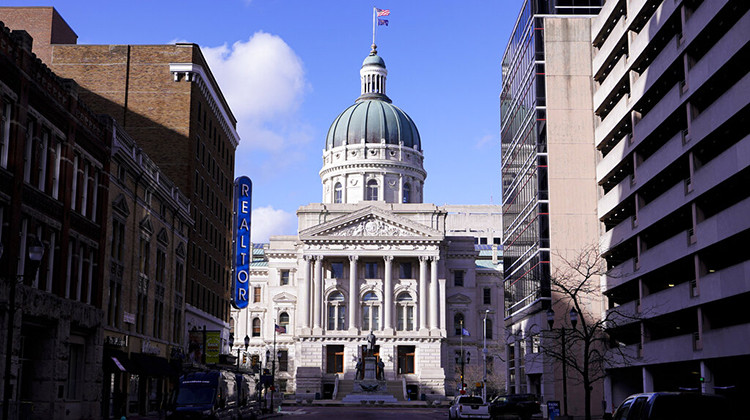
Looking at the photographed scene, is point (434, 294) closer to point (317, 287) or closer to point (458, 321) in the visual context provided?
point (458, 321)

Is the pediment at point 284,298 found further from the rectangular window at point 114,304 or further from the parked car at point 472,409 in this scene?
the rectangular window at point 114,304

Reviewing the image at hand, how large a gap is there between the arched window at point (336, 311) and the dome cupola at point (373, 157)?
2714 cm

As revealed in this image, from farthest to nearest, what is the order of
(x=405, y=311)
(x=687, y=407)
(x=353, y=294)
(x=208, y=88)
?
(x=405, y=311), (x=353, y=294), (x=208, y=88), (x=687, y=407)

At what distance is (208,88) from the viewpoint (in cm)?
7019

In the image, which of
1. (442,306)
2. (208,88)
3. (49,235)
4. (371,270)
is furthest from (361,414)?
(371,270)

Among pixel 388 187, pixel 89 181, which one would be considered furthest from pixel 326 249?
pixel 89 181

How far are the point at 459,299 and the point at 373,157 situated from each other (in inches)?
1170

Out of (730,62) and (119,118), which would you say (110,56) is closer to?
(119,118)

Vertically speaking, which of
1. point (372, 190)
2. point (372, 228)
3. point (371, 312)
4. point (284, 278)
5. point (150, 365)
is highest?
point (372, 190)

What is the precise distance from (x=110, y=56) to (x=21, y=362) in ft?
115

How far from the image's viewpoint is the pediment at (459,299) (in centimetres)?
12912

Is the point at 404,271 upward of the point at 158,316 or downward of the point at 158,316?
→ upward

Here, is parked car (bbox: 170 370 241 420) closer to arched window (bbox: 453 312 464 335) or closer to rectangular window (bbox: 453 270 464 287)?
arched window (bbox: 453 312 464 335)

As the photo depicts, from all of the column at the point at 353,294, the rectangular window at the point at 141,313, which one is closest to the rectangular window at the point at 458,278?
the column at the point at 353,294
